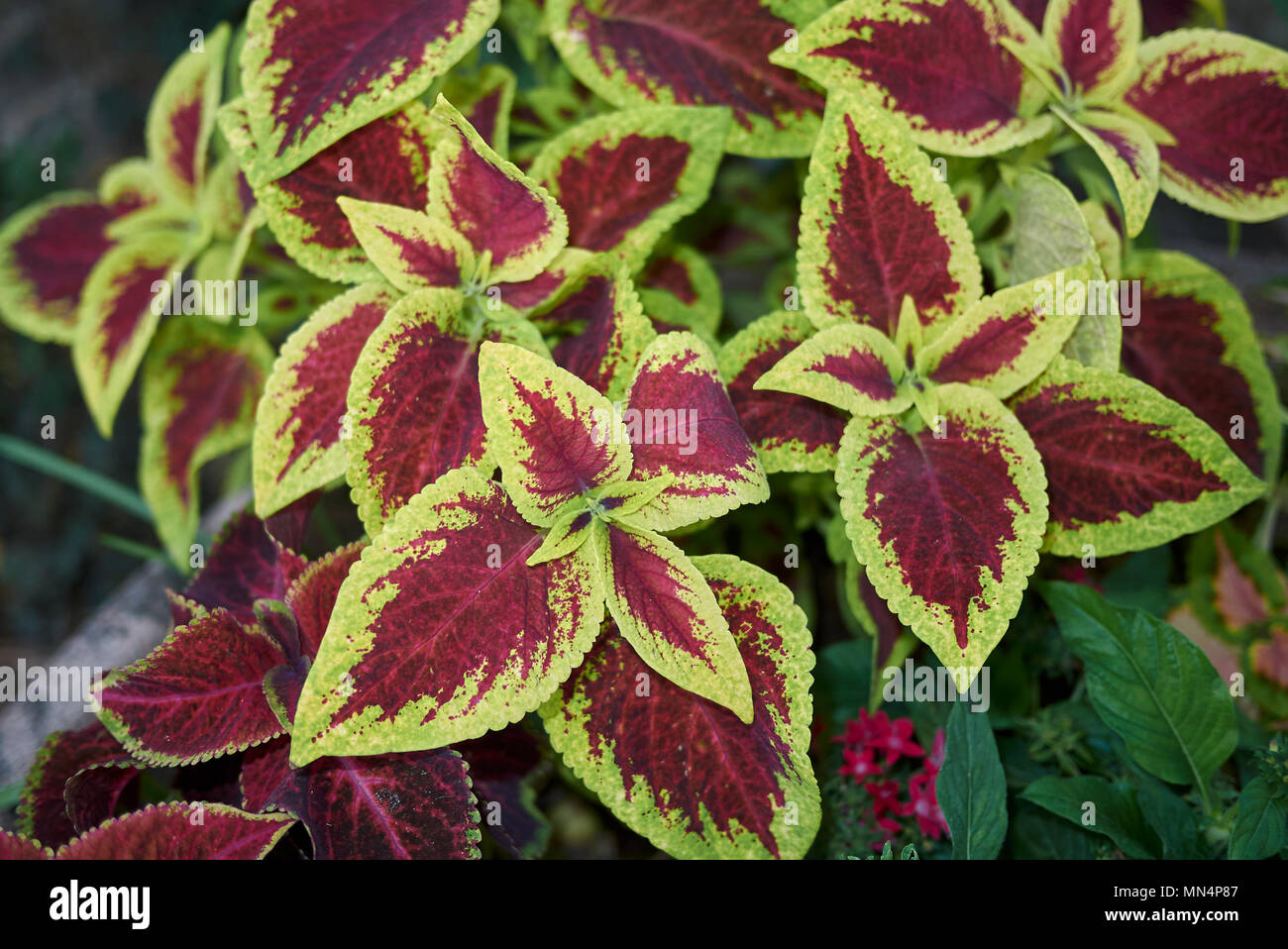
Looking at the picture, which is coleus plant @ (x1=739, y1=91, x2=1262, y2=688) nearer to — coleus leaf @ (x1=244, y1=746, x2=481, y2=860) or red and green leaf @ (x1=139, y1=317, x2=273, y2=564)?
coleus leaf @ (x1=244, y1=746, x2=481, y2=860)

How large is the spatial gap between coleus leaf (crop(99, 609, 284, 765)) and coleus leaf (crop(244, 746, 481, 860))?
0.17 ft

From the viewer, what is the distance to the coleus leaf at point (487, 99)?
3.27ft

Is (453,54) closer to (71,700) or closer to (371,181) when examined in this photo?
(371,181)

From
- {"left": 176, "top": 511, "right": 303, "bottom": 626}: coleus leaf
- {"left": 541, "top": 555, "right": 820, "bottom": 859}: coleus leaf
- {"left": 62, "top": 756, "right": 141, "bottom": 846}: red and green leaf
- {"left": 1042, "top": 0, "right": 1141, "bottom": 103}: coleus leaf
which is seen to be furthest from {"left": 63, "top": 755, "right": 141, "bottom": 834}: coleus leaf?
{"left": 1042, "top": 0, "right": 1141, "bottom": 103}: coleus leaf

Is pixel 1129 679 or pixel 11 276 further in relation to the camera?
pixel 11 276

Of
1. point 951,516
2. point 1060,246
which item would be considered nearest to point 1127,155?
point 1060,246

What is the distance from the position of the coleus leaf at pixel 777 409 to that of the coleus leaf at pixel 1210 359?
390 millimetres

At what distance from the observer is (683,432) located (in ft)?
2.59

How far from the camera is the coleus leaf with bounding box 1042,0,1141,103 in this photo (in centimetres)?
96

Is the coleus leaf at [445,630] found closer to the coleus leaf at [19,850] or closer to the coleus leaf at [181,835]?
the coleus leaf at [181,835]
